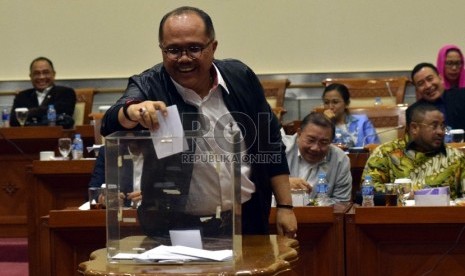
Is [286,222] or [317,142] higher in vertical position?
[317,142]

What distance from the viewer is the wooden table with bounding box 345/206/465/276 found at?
4055mm

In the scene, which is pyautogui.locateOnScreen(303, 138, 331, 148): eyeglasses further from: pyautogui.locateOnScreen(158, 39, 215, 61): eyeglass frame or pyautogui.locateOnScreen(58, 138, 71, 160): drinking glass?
pyautogui.locateOnScreen(158, 39, 215, 61): eyeglass frame

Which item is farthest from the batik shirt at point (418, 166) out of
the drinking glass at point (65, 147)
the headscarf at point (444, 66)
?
the headscarf at point (444, 66)

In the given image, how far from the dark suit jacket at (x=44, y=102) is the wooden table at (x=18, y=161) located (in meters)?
1.05

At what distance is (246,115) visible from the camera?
278 cm

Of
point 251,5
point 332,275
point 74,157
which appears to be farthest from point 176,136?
point 251,5

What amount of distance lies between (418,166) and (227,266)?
Result: 3043 mm

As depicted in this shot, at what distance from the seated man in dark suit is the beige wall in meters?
0.83

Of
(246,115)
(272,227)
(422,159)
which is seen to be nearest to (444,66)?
(422,159)

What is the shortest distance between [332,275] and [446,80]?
3.95 m

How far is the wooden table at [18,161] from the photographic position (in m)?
6.38

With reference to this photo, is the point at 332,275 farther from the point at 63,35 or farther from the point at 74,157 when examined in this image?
the point at 63,35

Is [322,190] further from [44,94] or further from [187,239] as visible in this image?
[44,94]

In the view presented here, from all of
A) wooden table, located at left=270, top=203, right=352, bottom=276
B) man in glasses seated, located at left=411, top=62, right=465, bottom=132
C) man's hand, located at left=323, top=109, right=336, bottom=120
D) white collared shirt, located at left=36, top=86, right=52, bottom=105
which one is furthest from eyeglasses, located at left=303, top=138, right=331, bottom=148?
white collared shirt, located at left=36, top=86, right=52, bottom=105
